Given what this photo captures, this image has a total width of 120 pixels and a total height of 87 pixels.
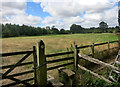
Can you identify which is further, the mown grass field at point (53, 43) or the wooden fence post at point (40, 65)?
the mown grass field at point (53, 43)

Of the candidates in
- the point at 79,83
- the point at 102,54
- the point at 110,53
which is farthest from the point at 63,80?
the point at 110,53

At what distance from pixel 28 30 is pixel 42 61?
7141cm

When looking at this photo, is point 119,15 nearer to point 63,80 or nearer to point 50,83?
point 63,80

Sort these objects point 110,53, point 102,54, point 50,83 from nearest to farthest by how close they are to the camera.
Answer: point 50,83
point 102,54
point 110,53

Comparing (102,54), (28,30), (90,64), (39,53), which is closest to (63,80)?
(39,53)

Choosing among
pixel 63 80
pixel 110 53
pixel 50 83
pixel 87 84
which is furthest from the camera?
pixel 110 53

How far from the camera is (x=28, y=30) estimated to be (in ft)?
224

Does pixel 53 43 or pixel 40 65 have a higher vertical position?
pixel 40 65

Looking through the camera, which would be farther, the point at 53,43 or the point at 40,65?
the point at 53,43

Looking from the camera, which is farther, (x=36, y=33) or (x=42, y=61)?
(x=36, y=33)

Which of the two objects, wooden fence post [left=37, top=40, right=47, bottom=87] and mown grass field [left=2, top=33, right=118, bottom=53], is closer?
wooden fence post [left=37, top=40, right=47, bottom=87]

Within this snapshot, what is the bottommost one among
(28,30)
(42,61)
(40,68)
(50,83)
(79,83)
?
(79,83)

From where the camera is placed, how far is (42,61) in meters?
2.12

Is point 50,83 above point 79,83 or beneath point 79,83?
above
